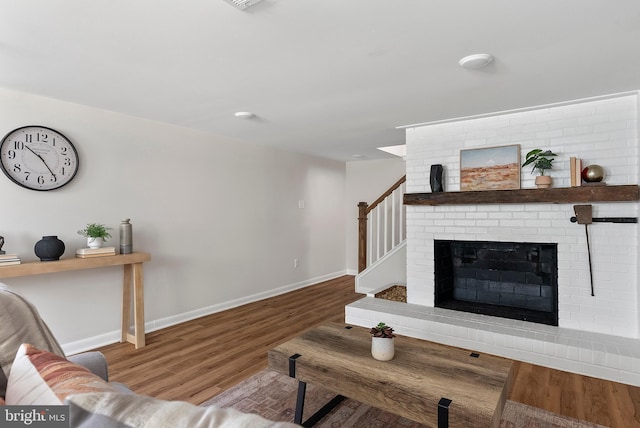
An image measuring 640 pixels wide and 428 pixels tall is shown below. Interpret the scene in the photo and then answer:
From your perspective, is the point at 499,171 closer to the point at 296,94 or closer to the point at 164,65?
the point at 296,94

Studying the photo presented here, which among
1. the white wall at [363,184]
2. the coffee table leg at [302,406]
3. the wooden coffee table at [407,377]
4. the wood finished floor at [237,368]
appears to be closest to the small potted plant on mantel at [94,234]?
the wood finished floor at [237,368]

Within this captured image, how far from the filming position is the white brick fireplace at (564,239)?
2.80 m

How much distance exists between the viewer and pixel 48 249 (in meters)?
2.65

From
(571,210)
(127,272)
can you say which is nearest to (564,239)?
(571,210)

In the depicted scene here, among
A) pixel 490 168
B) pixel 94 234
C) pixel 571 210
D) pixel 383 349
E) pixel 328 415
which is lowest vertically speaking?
pixel 328 415

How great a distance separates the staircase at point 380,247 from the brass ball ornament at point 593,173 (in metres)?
2.16

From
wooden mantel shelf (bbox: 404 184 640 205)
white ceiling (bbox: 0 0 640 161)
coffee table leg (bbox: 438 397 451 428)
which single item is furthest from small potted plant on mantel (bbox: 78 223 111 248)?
wooden mantel shelf (bbox: 404 184 640 205)

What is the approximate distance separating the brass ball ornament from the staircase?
216 centimetres

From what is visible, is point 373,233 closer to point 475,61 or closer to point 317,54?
point 475,61

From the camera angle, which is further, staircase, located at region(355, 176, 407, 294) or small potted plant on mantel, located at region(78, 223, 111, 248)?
staircase, located at region(355, 176, 407, 294)

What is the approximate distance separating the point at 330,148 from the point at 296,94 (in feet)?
7.66

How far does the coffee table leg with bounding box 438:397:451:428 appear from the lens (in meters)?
1.44

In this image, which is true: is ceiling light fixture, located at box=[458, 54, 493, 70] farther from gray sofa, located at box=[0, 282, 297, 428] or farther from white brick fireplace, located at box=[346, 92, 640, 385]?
gray sofa, located at box=[0, 282, 297, 428]

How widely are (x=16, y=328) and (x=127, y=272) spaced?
7.67 feet
